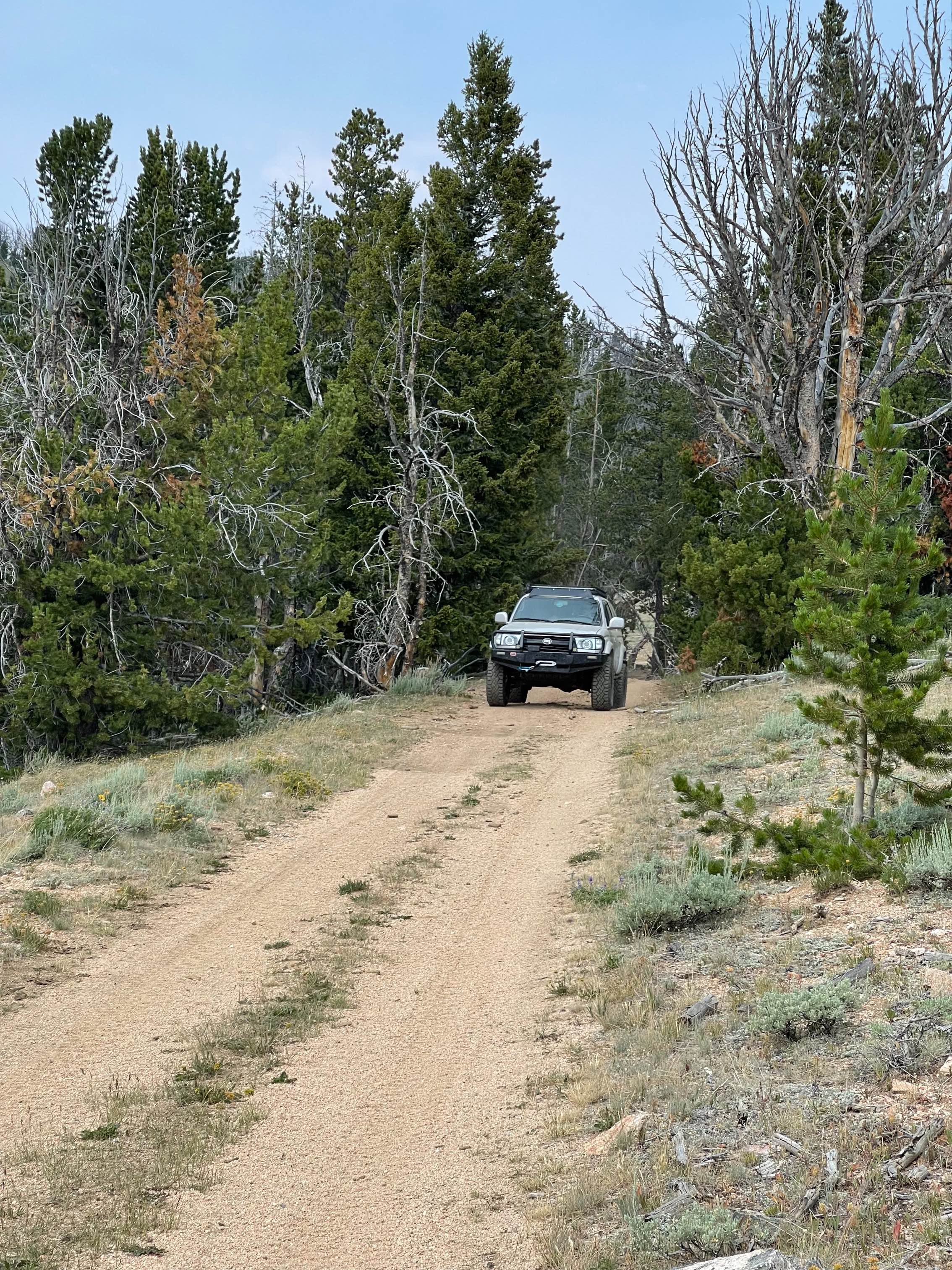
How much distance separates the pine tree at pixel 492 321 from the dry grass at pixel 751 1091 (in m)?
19.9

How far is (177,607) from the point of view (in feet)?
59.9

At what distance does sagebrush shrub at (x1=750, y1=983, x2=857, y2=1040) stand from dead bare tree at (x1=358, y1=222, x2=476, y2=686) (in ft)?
55.6

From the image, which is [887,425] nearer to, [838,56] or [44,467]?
[44,467]

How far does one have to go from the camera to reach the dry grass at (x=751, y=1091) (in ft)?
12.7

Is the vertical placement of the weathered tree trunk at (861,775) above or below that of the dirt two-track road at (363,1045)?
above

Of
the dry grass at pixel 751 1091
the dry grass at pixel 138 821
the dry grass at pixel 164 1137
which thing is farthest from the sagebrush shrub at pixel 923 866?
the dry grass at pixel 138 821

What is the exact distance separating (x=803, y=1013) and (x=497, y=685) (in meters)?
15.8

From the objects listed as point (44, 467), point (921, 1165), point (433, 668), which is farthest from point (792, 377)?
point (921, 1165)

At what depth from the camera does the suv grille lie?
800 inches

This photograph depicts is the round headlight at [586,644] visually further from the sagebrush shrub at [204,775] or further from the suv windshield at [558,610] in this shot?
the sagebrush shrub at [204,775]

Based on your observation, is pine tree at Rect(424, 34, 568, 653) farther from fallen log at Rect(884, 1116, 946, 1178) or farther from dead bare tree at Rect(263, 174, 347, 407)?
fallen log at Rect(884, 1116, 946, 1178)

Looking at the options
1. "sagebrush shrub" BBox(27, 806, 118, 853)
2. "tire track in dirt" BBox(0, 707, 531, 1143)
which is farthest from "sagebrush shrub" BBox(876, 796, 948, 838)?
"sagebrush shrub" BBox(27, 806, 118, 853)

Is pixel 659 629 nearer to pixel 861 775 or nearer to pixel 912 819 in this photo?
pixel 912 819

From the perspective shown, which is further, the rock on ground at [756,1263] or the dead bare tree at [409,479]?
the dead bare tree at [409,479]
